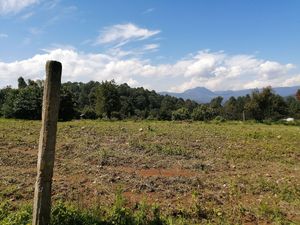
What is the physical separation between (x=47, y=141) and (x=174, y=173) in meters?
4.72

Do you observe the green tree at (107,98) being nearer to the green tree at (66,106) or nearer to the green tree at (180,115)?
the green tree at (66,106)

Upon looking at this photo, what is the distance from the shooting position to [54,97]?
473 cm

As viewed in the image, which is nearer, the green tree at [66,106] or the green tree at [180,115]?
the green tree at [66,106]

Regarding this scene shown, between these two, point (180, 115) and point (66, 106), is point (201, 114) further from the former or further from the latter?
point (66, 106)

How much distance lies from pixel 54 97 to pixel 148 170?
4.81m

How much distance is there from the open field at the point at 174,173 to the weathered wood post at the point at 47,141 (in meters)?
1.38

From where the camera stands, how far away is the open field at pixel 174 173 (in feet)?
20.5

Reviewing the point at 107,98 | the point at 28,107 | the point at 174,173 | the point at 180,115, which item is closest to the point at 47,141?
the point at 174,173

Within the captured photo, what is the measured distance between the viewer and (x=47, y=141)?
4734 mm

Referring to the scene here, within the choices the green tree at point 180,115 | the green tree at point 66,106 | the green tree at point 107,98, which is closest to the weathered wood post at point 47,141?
the green tree at point 107,98

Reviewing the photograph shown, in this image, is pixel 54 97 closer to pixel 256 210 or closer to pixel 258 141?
pixel 256 210

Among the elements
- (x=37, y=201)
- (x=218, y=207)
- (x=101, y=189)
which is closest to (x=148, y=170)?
(x=101, y=189)

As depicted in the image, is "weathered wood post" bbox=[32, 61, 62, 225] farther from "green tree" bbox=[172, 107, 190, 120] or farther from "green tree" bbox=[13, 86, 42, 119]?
"green tree" bbox=[13, 86, 42, 119]

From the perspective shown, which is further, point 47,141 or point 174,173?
point 174,173
